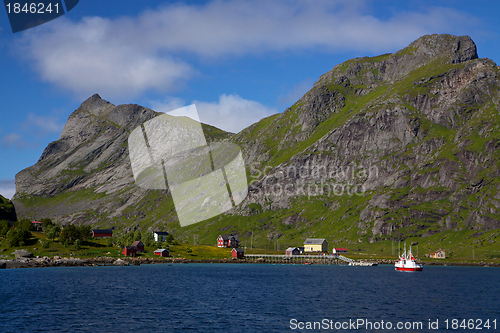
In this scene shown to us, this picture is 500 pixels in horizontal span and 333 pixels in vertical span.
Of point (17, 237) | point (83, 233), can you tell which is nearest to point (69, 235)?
point (83, 233)

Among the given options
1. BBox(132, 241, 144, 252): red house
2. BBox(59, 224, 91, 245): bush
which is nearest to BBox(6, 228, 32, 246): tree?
BBox(59, 224, 91, 245): bush

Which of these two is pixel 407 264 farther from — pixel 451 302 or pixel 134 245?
pixel 134 245

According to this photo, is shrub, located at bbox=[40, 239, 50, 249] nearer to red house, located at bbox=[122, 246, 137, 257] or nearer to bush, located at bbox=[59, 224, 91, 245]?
bush, located at bbox=[59, 224, 91, 245]

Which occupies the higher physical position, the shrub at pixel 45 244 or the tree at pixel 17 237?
the tree at pixel 17 237

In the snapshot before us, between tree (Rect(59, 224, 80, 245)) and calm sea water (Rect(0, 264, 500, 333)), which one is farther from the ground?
tree (Rect(59, 224, 80, 245))

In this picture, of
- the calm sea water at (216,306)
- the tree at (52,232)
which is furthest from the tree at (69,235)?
the calm sea water at (216,306)

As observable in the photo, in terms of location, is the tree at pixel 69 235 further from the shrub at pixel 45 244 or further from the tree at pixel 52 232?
the shrub at pixel 45 244

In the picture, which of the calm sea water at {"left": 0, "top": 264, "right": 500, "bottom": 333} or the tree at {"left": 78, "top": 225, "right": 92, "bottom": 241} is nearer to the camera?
the calm sea water at {"left": 0, "top": 264, "right": 500, "bottom": 333}

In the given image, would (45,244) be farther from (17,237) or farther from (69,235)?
(69,235)

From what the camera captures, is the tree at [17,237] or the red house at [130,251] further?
the red house at [130,251]

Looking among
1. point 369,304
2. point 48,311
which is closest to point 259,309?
point 369,304

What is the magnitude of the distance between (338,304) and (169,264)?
126m

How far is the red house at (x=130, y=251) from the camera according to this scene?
18412cm

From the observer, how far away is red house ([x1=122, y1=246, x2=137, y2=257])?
604 ft
